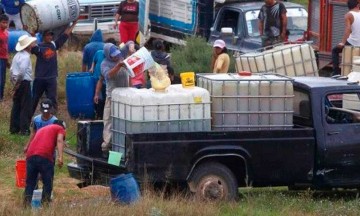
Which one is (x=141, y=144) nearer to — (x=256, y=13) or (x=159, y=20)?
(x=256, y=13)

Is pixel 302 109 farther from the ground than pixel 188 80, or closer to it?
closer to it

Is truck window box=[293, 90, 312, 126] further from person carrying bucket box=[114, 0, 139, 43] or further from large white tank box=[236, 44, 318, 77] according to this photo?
person carrying bucket box=[114, 0, 139, 43]

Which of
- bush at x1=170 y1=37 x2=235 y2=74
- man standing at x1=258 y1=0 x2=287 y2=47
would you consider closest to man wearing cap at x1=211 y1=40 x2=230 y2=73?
man standing at x1=258 y1=0 x2=287 y2=47

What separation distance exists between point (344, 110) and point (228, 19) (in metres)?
8.05

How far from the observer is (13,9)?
2364cm

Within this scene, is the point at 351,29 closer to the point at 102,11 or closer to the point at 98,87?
the point at 98,87

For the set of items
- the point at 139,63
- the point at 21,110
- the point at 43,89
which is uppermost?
the point at 139,63

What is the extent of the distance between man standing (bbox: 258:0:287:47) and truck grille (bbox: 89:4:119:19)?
6662 mm

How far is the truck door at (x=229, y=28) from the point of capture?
2030cm

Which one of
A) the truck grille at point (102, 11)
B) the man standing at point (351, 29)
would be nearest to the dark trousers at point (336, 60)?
the man standing at point (351, 29)

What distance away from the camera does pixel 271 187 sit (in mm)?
13680

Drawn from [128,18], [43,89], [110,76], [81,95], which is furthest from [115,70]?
[128,18]

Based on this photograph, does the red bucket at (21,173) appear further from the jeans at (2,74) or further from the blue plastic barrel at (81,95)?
the jeans at (2,74)

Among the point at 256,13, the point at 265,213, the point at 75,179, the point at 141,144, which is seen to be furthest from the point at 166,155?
the point at 256,13
